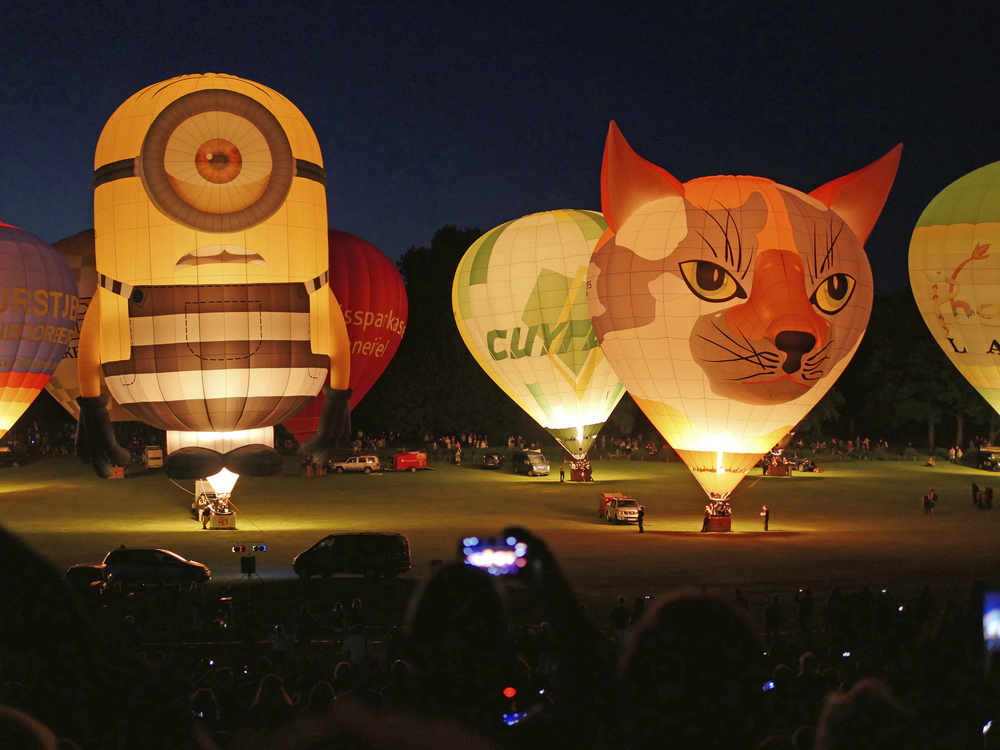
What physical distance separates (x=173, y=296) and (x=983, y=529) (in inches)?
565

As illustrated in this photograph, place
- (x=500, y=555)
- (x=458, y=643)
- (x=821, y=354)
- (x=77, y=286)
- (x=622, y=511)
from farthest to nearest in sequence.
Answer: (x=77, y=286) → (x=622, y=511) → (x=821, y=354) → (x=500, y=555) → (x=458, y=643)

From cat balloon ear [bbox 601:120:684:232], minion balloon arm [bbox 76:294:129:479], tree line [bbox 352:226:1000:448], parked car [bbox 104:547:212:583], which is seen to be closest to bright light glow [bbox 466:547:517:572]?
parked car [bbox 104:547:212:583]

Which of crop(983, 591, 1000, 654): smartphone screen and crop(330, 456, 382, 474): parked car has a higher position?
crop(983, 591, 1000, 654): smartphone screen

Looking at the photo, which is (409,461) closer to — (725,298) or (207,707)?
(725,298)

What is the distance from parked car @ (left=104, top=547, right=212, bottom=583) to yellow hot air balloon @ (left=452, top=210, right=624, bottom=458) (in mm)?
13523

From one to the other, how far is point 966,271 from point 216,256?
55.6 feet

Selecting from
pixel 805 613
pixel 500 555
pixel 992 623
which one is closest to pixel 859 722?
pixel 500 555

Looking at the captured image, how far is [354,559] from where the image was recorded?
43.3 ft

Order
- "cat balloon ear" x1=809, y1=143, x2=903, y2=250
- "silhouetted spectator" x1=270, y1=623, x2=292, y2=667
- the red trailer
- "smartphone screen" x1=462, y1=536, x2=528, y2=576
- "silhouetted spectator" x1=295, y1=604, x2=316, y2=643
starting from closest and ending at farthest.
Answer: "smartphone screen" x1=462, y1=536, x2=528, y2=576, "silhouetted spectator" x1=270, y1=623, x2=292, y2=667, "silhouetted spectator" x1=295, y1=604, x2=316, y2=643, "cat balloon ear" x1=809, y1=143, x2=903, y2=250, the red trailer

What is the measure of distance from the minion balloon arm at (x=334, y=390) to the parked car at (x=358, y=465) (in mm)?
12587

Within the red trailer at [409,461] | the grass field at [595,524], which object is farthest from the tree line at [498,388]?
the grass field at [595,524]

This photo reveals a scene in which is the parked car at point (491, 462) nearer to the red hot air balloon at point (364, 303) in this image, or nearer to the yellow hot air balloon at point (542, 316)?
the yellow hot air balloon at point (542, 316)

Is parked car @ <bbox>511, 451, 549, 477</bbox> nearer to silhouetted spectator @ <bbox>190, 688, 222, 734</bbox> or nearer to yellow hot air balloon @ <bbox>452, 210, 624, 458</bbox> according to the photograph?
yellow hot air balloon @ <bbox>452, 210, 624, 458</bbox>

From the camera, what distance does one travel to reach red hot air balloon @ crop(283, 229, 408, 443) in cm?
2450
